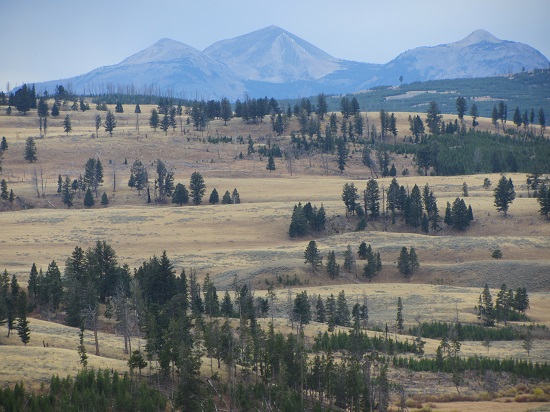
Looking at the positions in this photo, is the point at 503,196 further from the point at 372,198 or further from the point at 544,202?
the point at 372,198

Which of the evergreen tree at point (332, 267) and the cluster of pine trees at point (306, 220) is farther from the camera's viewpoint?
the cluster of pine trees at point (306, 220)

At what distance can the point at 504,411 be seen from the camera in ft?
205

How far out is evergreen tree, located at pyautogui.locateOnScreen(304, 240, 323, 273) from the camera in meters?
114

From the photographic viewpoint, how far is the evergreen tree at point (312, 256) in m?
114

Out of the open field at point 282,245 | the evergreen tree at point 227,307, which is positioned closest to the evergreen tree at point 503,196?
the open field at point 282,245

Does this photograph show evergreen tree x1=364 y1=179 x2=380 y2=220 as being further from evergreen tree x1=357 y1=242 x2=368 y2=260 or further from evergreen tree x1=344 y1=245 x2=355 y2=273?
evergreen tree x1=344 y1=245 x2=355 y2=273

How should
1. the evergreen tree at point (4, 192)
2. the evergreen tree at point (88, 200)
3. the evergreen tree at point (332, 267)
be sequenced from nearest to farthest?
the evergreen tree at point (332, 267) → the evergreen tree at point (4, 192) → the evergreen tree at point (88, 200)

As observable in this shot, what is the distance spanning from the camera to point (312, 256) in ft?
376

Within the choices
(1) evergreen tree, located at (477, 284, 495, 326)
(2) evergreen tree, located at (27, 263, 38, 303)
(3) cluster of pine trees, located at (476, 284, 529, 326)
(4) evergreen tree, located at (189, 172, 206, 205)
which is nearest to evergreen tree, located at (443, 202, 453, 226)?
(3) cluster of pine trees, located at (476, 284, 529, 326)

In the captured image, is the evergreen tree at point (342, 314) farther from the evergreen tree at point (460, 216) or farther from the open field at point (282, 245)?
the evergreen tree at point (460, 216)

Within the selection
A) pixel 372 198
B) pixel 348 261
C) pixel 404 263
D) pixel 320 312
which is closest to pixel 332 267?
pixel 348 261

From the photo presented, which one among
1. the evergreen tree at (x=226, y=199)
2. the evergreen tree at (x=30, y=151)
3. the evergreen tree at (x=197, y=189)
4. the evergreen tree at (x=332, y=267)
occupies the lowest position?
the evergreen tree at (x=332, y=267)

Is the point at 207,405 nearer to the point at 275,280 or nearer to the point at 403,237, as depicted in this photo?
the point at 275,280

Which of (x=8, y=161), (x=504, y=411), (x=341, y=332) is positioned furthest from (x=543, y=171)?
(x=8, y=161)
